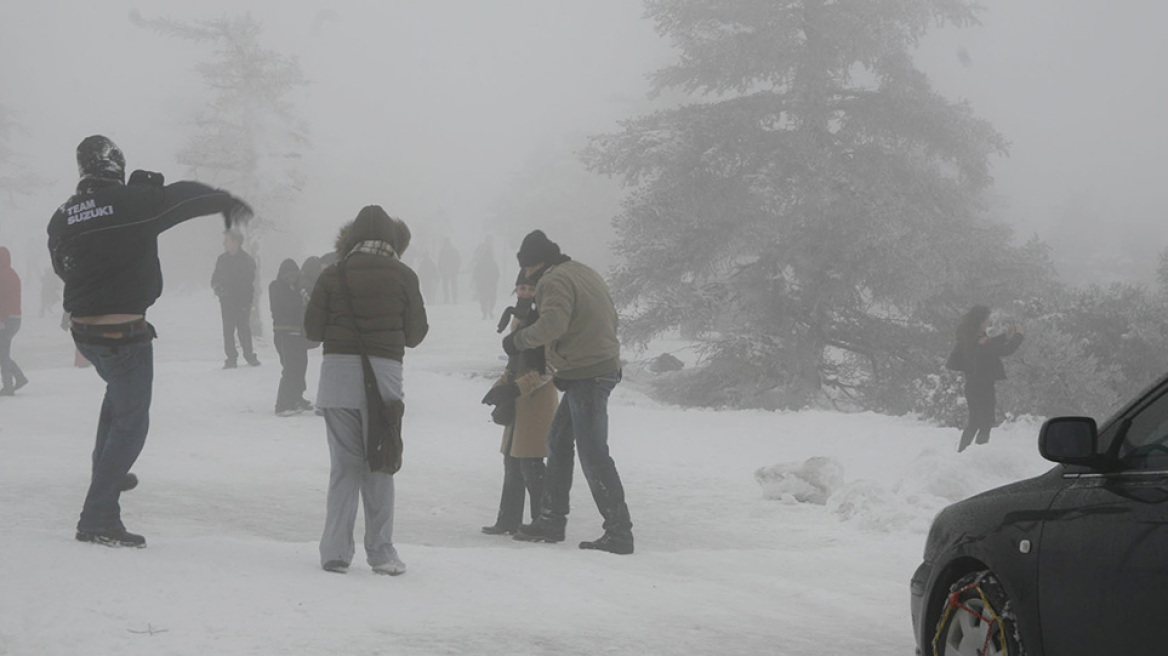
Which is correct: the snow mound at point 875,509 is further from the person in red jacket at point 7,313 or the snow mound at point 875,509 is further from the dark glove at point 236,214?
the person in red jacket at point 7,313

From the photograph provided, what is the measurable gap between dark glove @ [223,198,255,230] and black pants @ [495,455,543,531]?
283 cm

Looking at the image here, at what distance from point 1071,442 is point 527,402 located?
5.04m

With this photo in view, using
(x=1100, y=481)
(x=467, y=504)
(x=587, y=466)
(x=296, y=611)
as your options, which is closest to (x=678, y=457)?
(x=467, y=504)

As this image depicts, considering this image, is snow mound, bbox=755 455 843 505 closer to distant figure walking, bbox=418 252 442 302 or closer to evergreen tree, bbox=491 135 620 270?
evergreen tree, bbox=491 135 620 270

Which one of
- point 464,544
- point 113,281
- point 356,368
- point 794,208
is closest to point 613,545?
point 464,544

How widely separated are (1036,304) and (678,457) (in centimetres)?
945

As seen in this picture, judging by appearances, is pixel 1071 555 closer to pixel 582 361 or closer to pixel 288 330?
pixel 582 361

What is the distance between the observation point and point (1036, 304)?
19.9 metres

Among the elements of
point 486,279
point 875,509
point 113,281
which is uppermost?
point 486,279

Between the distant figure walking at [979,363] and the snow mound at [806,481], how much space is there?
99.1 inches

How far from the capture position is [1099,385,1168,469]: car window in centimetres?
333

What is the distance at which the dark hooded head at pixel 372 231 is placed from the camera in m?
6.49

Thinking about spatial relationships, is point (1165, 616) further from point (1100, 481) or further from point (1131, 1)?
point (1131, 1)

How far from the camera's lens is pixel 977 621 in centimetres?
386
